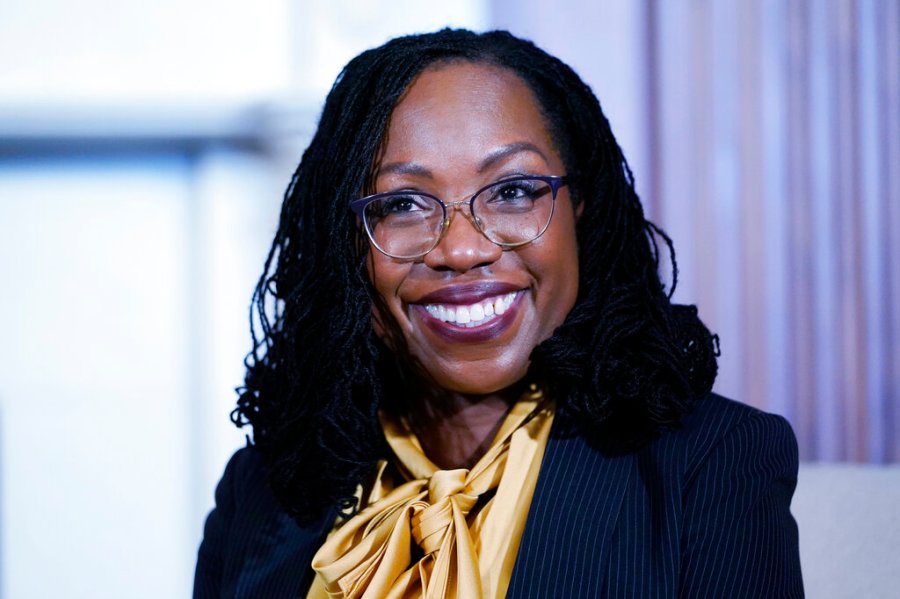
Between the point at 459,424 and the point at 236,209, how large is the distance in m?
1.49

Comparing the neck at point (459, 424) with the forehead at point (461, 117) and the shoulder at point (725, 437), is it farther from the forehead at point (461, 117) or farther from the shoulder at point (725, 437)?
the forehead at point (461, 117)

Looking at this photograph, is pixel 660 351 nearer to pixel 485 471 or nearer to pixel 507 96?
pixel 485 471

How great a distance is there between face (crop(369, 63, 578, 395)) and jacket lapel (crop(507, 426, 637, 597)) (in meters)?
0.13

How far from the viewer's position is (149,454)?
9.07 feet

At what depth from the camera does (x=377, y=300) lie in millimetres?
1353

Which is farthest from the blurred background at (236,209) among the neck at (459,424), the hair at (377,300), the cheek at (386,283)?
the cheek at (386,283)

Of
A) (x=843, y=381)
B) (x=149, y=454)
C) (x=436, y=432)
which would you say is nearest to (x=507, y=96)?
(x=436, y=432)

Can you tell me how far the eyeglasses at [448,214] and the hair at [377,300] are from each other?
0.04 metres

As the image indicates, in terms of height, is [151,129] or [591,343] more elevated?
[151,129]

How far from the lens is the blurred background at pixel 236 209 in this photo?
2203mm

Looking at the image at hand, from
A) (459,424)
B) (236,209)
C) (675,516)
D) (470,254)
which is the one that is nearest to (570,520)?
(675,516)

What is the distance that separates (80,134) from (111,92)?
0.14 metres

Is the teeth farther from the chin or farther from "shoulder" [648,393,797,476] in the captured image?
"shoulder" [648,393,797,476]

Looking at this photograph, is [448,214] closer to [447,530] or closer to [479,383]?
[479,383]
